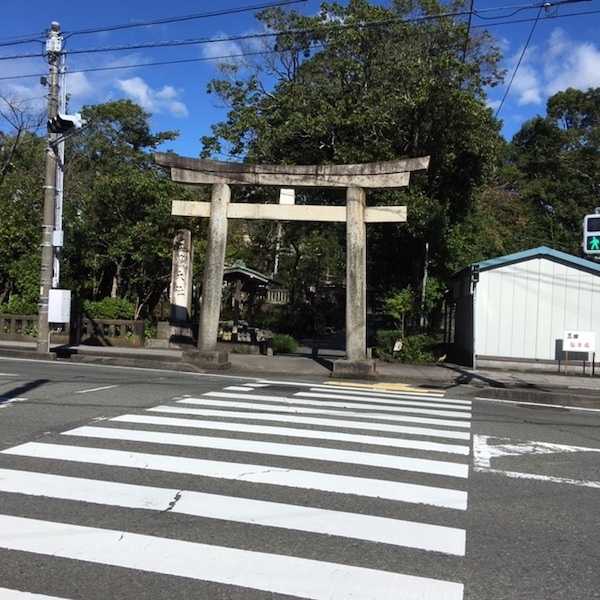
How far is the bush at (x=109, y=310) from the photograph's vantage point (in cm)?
2269

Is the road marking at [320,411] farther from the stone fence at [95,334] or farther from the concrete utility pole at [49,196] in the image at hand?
the stone fence at [95,334]

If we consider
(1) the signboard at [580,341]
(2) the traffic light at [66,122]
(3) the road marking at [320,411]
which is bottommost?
(3) the road marking at [320,411]

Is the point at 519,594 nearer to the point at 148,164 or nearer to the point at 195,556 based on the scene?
the point at 195,556

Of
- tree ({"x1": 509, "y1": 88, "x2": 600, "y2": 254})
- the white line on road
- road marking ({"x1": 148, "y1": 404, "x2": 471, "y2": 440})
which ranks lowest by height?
road marking ({"x1": 148, "y1": 404, "x2": 471, "y2": 440})

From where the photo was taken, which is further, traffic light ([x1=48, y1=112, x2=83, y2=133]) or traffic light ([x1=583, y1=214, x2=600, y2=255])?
traffic light ([x1=48, y1=112, x2=83, y2=133])

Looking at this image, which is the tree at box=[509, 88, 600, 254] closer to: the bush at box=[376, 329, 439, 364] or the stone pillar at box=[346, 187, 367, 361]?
the bush at box=[376, 329, 439, 364]

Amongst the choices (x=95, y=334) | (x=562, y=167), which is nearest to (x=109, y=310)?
(x=95, y=334)

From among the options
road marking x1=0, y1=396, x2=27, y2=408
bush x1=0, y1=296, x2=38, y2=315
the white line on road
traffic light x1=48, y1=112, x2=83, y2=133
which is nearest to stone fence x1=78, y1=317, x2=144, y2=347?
bush x1=0, y1=296, x2=38, y2=315

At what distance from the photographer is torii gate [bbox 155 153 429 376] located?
16203 millimetres

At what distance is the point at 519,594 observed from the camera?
151 inches

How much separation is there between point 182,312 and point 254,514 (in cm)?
1793

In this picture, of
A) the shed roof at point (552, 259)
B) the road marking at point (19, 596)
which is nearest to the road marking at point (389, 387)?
the shed roof at point (552, 259)

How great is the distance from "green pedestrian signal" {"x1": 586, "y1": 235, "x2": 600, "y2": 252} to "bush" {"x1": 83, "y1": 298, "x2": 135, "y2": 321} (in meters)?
15.9

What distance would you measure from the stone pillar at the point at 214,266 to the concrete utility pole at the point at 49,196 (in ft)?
15.8
